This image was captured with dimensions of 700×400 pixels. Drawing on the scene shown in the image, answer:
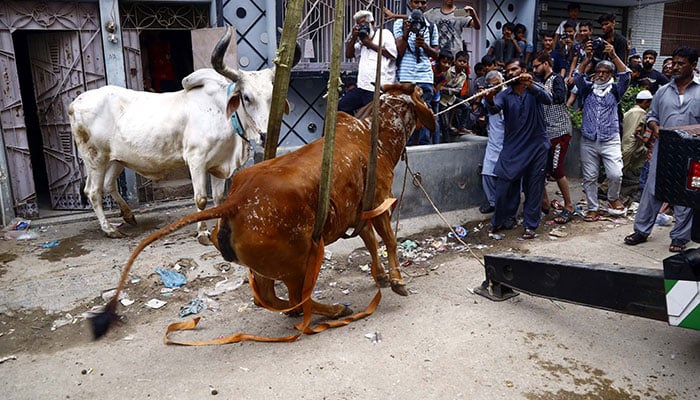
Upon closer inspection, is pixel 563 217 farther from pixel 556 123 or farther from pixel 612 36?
pixel 612 36

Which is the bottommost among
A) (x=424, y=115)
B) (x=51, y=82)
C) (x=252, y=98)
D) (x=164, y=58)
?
(x=424, y=115)

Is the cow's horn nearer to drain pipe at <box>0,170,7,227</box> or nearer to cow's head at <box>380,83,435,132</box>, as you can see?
cow's head at <box>380,83,435,132</box>

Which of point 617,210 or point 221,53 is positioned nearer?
point 221,53

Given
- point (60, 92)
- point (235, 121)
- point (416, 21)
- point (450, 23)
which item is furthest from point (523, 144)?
point (60, 92)

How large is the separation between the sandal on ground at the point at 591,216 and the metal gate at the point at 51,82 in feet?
21.7

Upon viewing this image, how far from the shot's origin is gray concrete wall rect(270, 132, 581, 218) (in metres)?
6.56

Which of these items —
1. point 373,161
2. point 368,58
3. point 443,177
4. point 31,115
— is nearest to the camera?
point 373,161

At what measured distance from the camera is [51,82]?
23.5ft

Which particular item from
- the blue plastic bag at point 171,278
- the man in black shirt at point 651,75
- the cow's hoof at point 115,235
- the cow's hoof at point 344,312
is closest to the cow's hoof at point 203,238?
the blue plastic bag at point 171,278

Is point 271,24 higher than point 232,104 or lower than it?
higher

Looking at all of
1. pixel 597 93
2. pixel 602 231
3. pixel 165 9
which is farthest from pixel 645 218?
pixel 165 9

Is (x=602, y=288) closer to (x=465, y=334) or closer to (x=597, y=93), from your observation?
(x=465, y=334)

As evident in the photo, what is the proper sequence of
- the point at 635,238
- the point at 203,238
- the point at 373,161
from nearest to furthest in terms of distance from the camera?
the point at 373,161 < the point at 203,238 < the point at 635,238

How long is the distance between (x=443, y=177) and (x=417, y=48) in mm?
1779
